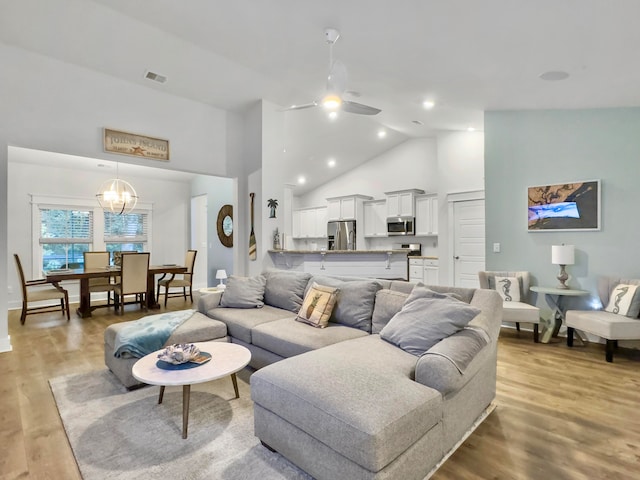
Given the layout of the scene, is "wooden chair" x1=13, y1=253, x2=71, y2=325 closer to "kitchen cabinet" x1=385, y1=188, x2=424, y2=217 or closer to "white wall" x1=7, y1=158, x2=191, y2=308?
"white wall" x1=7, y1=158, x2=191, y2=308

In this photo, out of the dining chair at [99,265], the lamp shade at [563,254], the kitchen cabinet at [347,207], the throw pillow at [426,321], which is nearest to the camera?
the throw pillow at [426,321]

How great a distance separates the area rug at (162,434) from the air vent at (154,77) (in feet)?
Result: 12.1

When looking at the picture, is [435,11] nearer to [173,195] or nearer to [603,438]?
[603,438]

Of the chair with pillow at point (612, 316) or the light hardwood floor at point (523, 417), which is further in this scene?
the chair with pillow at point (612, 316)

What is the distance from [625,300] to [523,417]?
7.16 feet

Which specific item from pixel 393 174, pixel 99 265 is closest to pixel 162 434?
pixel 99 265

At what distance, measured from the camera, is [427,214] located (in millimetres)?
7094

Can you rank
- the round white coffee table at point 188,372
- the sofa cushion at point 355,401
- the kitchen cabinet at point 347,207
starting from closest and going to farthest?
the sofa cushion at point 355,401 → the round white coffee table at point 188,372 → the kitchen cabinet at point 347,207

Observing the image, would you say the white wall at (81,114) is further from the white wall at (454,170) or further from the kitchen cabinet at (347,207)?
the white wall at (454,170)

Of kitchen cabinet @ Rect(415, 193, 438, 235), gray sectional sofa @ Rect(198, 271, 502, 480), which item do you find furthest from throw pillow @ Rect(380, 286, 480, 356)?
kitchen cabinet @ Rect(415, 193, 438, 235)

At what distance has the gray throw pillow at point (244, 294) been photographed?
143 inches

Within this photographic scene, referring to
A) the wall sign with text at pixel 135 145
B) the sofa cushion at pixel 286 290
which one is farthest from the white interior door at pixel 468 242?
the wall sign with text at pixel 135 145

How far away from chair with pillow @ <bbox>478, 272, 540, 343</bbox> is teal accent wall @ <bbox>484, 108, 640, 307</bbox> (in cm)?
18

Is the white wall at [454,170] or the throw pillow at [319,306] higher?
the white wall at [454,170]
